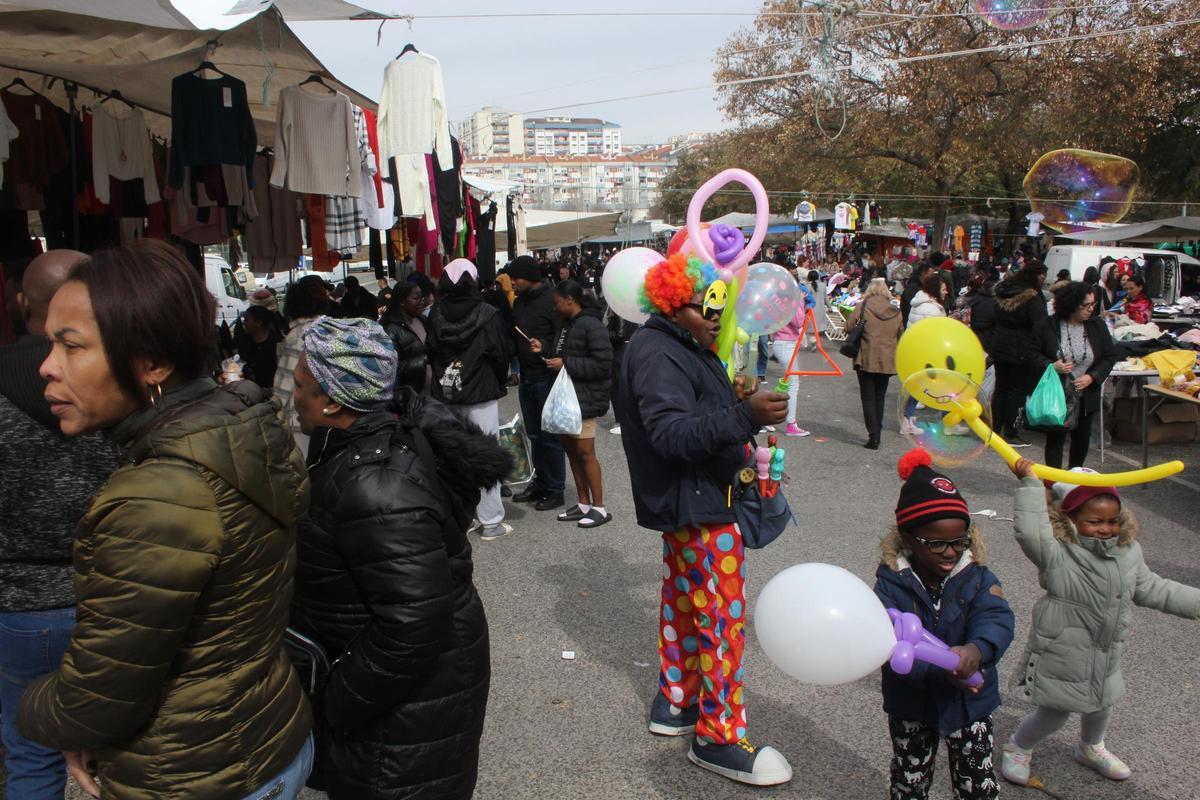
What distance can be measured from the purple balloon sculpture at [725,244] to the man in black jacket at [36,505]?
206cm

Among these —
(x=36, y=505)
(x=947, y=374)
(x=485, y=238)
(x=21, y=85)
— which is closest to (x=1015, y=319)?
(x=947, y=374)

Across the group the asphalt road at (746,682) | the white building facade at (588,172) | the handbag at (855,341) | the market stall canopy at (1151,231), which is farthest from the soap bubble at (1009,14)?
the white building facade at (588,172)

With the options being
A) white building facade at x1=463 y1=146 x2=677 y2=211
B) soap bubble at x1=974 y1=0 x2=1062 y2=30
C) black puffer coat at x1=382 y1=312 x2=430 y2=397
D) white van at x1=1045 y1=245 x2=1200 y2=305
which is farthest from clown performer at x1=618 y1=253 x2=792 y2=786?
white building facade at x1=463 y1=146 x2=677 y2=211

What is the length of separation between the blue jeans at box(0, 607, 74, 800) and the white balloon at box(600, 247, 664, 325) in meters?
2.32

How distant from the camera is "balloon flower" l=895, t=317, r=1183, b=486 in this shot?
2.94m

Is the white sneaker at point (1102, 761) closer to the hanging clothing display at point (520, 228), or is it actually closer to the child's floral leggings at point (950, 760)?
the child's floral leggings at point (950, 760)

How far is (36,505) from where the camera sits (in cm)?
203

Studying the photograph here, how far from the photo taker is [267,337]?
6.44 metres

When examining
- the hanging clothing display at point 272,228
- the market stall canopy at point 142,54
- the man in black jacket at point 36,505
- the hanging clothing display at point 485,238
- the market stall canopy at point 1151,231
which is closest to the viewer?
the man in black jacket at point 36,505

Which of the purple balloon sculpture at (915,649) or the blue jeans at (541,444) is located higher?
the purple balloon sculpture at (915,649)

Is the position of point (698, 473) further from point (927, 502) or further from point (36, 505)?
point (36, 505)

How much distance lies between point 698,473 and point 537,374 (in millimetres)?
3423

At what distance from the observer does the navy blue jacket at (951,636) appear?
7.82ft

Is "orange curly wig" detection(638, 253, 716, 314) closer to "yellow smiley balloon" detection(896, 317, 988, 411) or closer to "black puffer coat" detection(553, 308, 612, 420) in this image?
"yellow smiley balloon" detection(896, 317, 988, 411)
